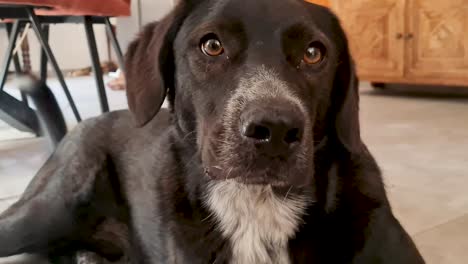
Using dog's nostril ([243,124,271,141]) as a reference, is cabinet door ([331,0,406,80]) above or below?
below

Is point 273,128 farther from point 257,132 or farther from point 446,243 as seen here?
point 446,243

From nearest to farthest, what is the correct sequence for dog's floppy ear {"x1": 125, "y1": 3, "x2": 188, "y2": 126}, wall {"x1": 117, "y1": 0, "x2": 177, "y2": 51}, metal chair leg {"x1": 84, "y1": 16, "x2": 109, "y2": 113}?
dog's floppy ear {"x1": 125, "y1": 3, "x2": 188, "y2": 126} → metal chair leg {"x1": 84, "y1": 16, "x2": 109, "y2": 113} → wall {"x1": 117, "y1": 0, "x2": 177, "y2": 51}

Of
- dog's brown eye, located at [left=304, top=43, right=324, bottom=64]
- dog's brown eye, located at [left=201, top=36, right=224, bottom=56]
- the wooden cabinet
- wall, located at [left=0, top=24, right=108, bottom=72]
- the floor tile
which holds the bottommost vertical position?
wall, located at [left=0, top=24, right=108, bottom=72]

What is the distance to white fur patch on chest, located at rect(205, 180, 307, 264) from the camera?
115 cm

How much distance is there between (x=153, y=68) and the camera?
121cm

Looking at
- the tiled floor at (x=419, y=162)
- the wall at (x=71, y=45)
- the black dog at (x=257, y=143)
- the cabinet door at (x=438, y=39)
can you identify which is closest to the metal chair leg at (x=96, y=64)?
the tiled floor at (x=419, y=162)

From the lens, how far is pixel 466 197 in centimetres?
187

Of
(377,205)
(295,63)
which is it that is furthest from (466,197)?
(295,63)

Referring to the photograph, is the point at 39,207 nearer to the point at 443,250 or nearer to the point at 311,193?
the point at 311,193

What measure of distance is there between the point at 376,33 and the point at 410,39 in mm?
335

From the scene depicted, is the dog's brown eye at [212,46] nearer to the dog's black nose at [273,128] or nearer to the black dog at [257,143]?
Answer: the black dog at [257,143]

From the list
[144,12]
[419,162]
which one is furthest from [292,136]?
[144,12]

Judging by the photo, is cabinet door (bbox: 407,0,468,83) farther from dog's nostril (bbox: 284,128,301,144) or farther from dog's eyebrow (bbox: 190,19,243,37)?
dog's nostril (bbox: 284,128,301,144)

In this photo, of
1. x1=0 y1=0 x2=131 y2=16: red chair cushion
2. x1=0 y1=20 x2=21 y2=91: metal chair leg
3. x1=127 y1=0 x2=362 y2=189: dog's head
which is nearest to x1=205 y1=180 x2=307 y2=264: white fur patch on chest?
x1=127 y1=0 x2=362 y2=189: dog's head
